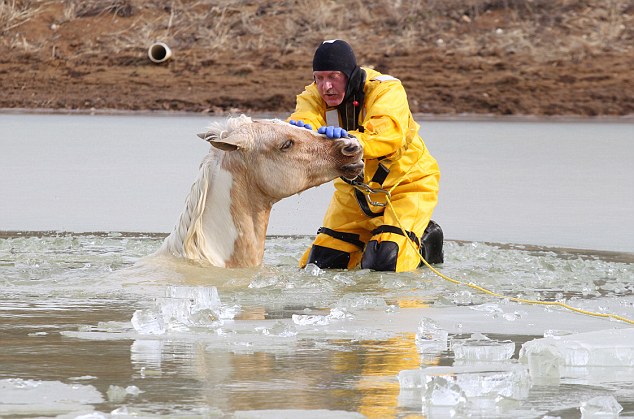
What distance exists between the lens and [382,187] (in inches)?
344

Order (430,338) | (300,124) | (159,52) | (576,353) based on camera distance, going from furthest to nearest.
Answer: (159,52) → (300,124) → (430,338) → (576,353)

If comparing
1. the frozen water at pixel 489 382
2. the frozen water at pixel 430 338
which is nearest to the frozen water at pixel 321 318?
the frozen water at pixel 430 338

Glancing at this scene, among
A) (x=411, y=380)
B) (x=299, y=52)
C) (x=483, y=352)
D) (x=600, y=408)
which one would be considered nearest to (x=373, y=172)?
(x=483, y=352)


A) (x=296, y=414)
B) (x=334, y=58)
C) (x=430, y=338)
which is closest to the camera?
(x=296, y=414)

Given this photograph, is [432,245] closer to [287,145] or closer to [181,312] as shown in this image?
[287,145]

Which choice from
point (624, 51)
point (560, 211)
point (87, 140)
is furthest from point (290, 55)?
point (560, 211)

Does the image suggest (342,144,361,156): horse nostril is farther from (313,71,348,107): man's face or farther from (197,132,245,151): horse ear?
(313,71,348,107): man's face

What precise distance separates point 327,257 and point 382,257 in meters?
0.53

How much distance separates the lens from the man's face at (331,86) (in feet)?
27.5

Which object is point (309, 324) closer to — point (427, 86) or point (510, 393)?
point (510, 393)

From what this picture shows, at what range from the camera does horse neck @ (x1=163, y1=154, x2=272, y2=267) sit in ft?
25.2

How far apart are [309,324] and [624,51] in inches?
908

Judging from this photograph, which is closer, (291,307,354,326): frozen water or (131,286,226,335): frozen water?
(131,286,226,335): frozen water

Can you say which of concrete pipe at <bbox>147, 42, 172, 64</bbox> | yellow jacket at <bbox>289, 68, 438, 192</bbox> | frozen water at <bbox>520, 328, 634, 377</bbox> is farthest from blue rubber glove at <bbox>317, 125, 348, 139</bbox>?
concrete pipe at <bbox>147, 42, 172, 64</bbox>
